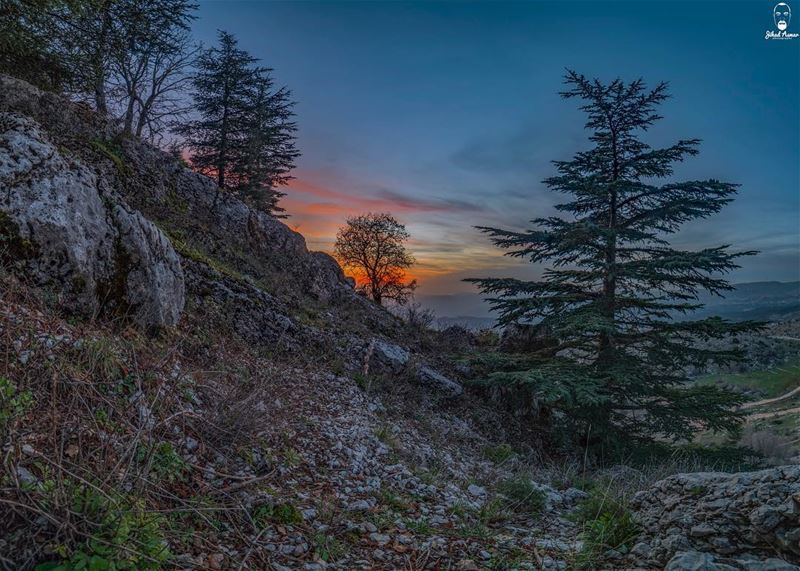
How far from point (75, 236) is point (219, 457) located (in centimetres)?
404

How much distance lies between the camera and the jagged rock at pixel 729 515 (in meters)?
2.90

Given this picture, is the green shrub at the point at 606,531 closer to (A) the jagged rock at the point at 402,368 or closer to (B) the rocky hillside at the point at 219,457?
(B) the rocky hillside at the point at 219,457

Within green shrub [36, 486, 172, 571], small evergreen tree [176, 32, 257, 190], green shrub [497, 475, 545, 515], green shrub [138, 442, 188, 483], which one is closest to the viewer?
green shrub [36, 486, 172, 571]

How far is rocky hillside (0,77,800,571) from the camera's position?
269 centimetres

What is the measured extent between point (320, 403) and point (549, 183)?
35.7 ft

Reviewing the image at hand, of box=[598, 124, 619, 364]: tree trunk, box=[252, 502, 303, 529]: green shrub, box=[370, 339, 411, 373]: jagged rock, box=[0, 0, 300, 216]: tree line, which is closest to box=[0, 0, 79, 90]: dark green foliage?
box=[0, 0, 300, 216]: tree line

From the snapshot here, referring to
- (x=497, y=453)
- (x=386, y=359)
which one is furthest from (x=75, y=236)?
(x=497, y=453)

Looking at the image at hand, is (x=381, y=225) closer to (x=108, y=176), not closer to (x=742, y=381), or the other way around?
(x=108, y=176)

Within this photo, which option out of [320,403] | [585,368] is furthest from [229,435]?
[585,368]

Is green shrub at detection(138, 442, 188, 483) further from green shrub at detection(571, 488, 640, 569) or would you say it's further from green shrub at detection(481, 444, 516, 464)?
green shrub at detection(481, 444, 516, 464)

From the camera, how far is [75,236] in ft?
18.5

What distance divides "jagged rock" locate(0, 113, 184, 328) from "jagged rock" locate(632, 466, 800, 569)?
7.19 m

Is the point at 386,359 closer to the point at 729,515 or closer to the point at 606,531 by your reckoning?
the point at 606,531

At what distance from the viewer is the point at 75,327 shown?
489 cm
